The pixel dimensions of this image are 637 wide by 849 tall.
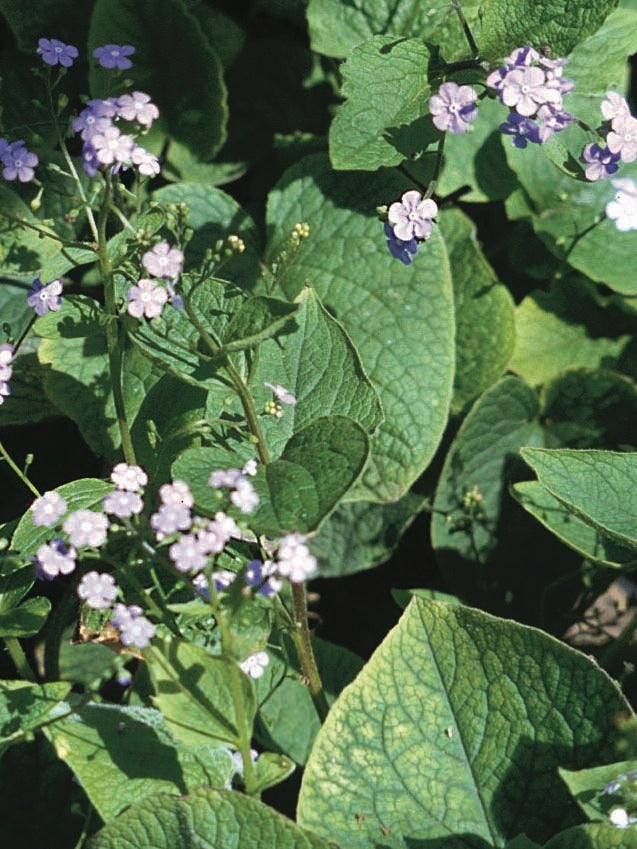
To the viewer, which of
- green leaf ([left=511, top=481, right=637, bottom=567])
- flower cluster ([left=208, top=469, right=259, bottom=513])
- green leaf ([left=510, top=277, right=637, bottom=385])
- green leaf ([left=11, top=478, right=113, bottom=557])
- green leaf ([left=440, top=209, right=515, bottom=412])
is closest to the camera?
flower cluster ([left=208, top=469, right=259, bottom=513])

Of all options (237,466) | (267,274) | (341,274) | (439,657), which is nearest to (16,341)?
(267,274)

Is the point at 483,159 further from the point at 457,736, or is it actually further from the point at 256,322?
the point at 457,736

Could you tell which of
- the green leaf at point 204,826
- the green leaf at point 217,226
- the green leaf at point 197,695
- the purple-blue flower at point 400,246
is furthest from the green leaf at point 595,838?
the green leaf at point 217,226

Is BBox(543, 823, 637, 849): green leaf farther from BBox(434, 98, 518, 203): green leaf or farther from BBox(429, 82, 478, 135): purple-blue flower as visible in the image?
BBox(434, 98, 518, 203): green leaf

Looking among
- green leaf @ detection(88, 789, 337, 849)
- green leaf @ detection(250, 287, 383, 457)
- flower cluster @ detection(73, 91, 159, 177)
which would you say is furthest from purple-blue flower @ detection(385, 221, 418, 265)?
green leaf @ detection(88, 789, 337, 849)

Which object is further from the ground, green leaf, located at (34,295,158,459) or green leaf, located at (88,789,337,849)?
green leaf, located at (34,295,158,459)

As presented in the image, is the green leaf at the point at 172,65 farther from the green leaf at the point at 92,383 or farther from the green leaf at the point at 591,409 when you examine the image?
the green leaf at the point at 591,409
